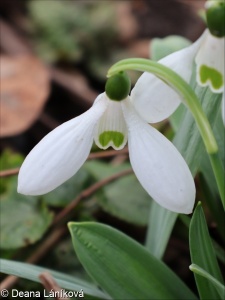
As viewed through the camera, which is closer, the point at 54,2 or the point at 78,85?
the point at 78,85

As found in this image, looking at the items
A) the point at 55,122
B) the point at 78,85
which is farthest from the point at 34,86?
the point at 78,85

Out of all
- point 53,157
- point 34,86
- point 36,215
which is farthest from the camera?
point 34,86

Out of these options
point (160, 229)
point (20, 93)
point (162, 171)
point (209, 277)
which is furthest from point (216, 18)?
point (20, 93)

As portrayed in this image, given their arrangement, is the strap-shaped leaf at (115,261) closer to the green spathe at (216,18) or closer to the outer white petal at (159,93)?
the outer white petal at (159,93)

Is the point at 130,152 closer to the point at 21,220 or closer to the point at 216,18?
the point at 216,18

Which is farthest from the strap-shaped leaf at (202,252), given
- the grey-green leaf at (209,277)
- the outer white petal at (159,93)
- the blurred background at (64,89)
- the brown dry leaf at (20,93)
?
the brown dry leaf at (20,93)

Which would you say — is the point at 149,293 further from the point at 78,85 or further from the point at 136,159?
the point at 78,85

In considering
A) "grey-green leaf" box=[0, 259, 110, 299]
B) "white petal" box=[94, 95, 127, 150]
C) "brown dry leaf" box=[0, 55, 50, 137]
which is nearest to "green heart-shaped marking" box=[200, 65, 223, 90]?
"white petal" box=[94, 95, 127, 150]
